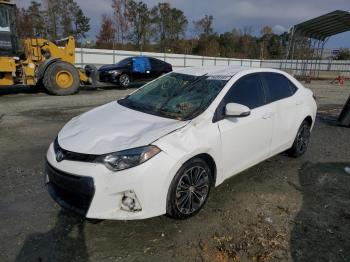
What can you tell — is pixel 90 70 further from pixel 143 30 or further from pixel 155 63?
pixel 143 30

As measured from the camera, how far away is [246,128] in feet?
13.0

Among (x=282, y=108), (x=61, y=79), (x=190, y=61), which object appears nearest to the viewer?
(x=282, y=108)

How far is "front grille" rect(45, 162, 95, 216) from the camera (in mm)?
2895

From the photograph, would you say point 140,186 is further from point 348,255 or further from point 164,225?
point 348,255

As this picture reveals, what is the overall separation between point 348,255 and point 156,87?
3035 mm

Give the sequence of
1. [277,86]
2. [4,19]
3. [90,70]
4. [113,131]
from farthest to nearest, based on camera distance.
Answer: [90,70] → [4,19] → [277,86] → [113,131]

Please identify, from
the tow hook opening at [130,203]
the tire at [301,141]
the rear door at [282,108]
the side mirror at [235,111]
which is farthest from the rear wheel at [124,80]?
the tow hook opening at [130,203]

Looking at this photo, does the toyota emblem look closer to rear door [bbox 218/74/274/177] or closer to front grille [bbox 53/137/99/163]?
front grille [bbox 53/137/99/163]

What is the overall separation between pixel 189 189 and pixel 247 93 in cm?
160

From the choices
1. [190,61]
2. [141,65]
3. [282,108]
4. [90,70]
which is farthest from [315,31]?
[282,108]

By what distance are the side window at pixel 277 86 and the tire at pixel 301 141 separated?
0.71 m

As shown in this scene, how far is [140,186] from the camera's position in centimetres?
292

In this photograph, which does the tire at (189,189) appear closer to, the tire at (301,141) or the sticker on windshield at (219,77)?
the sticker on windshield at (219,77)

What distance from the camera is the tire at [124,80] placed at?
16.0 meters
